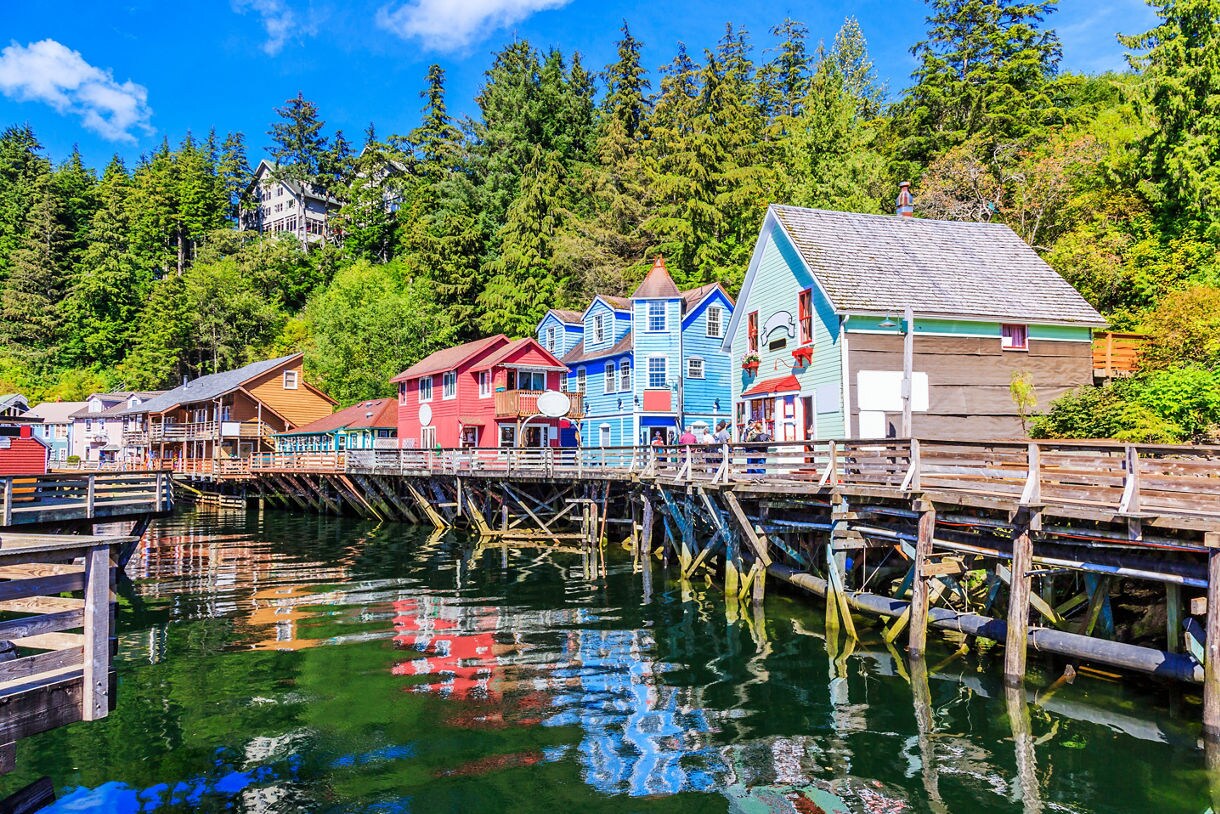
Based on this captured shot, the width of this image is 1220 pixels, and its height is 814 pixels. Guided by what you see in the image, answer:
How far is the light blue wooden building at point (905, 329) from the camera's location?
2338cm

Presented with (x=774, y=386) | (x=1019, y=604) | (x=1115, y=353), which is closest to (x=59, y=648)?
(x=1019, y=604)

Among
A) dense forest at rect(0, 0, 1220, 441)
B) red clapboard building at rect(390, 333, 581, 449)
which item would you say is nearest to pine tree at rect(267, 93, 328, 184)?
dense forest at rect(0, 0, 1220, 441)

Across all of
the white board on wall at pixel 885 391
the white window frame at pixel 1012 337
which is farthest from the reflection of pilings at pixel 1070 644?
the white window frame at pixel 1012 337

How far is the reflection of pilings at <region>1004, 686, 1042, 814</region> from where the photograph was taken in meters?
8.84

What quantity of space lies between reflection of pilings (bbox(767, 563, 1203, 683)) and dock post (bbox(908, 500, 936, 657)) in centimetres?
57

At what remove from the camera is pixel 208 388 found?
59688 mm

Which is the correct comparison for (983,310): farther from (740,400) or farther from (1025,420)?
(740,400)

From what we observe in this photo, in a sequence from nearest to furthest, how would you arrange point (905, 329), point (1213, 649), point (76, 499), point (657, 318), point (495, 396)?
point (1213, 649) → point (905, 329) → point (76, 499) → point (657, 318) → point (495, 396)

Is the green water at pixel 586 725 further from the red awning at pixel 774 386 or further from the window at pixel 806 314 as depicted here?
the window at pixel 806 314

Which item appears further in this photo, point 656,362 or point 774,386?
point 656,362

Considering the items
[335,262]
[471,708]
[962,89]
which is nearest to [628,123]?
[962,89]

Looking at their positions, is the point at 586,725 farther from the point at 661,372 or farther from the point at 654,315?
the point at 654,315

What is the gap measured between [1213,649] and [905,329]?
13.6 m

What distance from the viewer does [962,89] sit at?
4625 cm
